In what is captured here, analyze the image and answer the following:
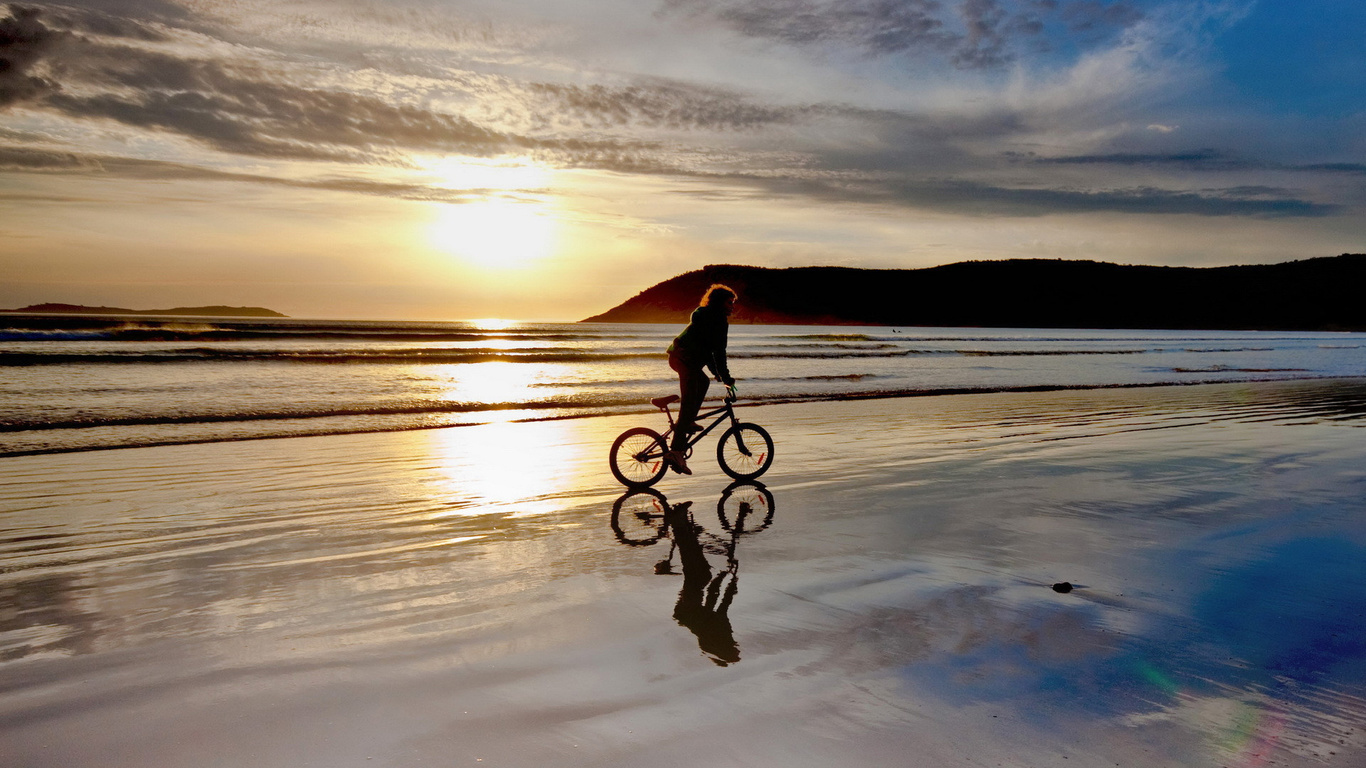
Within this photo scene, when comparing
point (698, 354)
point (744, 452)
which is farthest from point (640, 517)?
point (744, 452)

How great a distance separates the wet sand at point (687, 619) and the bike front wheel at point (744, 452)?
9.4 inches

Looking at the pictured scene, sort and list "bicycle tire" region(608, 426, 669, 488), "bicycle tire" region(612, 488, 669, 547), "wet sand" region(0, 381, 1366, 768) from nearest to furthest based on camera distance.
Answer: "wet sand" region(0, 381, 1366, 768) → "bicycle tire" region(612, 488, 669, 547) → "bicycle tire" region(608, 426, 669, 488)

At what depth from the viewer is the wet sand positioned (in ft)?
11.5

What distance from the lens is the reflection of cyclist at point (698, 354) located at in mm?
9828

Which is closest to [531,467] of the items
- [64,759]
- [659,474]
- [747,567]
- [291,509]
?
[659,474]

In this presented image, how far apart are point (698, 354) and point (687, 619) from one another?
5.19m

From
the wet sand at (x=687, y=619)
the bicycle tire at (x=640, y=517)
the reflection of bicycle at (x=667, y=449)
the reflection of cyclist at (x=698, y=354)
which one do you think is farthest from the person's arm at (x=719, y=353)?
the bicycle tire at (x=640, y=517)

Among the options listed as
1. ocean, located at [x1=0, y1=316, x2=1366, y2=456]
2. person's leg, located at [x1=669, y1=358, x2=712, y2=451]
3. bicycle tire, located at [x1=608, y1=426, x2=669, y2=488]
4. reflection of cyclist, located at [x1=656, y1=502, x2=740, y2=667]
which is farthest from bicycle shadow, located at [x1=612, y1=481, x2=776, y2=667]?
ocean, located at [x1=0, y1=316, x2=1366, y2=456]

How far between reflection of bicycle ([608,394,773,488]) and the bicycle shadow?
32 centimetres

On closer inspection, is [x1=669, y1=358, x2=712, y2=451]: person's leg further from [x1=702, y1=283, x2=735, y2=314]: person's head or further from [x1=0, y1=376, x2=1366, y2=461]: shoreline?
[x1=0, y1=376, x2=1366, y2=461]: shoreline

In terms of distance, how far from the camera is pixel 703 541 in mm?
7324

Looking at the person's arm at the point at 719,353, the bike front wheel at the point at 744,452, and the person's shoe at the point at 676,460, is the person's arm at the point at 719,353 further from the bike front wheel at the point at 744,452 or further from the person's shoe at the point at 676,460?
the person's shoe at the point at 676,460

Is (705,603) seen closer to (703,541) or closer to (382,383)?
(703,541)

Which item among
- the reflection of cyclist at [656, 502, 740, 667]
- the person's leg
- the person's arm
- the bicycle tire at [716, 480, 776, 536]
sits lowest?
the bicycle tire at [716, 480, 776, 536]
